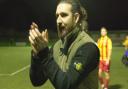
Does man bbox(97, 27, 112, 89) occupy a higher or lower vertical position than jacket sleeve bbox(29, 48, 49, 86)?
lower

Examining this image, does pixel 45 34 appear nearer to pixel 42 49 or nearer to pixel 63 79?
pixel 42 49

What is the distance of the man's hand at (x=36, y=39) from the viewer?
3273mm

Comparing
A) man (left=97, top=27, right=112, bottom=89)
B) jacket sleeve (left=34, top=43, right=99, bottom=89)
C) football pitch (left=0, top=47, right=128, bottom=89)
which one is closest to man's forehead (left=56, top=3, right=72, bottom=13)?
jacket sleeve (left=34, top=43, right=99, bottom=89)

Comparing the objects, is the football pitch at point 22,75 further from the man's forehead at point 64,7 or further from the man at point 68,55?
the man's forehead at point 64,7

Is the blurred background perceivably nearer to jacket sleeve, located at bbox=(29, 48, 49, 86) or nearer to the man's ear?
jacket sleeve, located at bbox=(29, 48, 49, 86)

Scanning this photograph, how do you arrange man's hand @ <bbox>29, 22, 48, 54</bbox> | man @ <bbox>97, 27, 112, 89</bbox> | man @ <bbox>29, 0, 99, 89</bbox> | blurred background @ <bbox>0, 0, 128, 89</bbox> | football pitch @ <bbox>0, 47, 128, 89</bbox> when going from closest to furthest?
man's hand @ <bbox>29, 22, 48, 54</bbox>
man @ <bbox>29, 0, 99, 89</bbox>
man @ <bbox>97, 27, 112, 89</bbox>
football pitch @ <bbox>0, 47, 128, 89</bbox>
blurred background @ <bbox>0, 0, 128, 89</bbox>

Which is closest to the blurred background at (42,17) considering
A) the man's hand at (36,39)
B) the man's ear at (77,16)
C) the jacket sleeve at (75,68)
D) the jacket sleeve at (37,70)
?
the jacket sleeve at (37,70)

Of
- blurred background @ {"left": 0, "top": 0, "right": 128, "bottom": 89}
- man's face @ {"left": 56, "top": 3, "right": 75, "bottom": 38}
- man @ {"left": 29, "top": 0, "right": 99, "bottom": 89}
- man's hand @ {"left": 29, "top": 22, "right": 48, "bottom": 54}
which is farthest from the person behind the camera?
blurred background @ {"left": 0, "top": 0, "right": 128, "bottom": 89}

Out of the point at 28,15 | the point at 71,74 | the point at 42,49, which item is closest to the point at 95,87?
the point at 71,74

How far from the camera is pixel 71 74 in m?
3.50

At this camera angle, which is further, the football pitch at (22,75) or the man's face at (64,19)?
the football pitch at (22,75)

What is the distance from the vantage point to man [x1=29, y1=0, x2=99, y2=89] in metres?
3.45

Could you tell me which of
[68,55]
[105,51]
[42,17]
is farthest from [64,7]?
[42,17]

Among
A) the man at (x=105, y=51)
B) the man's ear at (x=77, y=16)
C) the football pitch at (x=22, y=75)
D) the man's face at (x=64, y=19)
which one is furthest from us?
the football pitch at (x=22, y=75)
